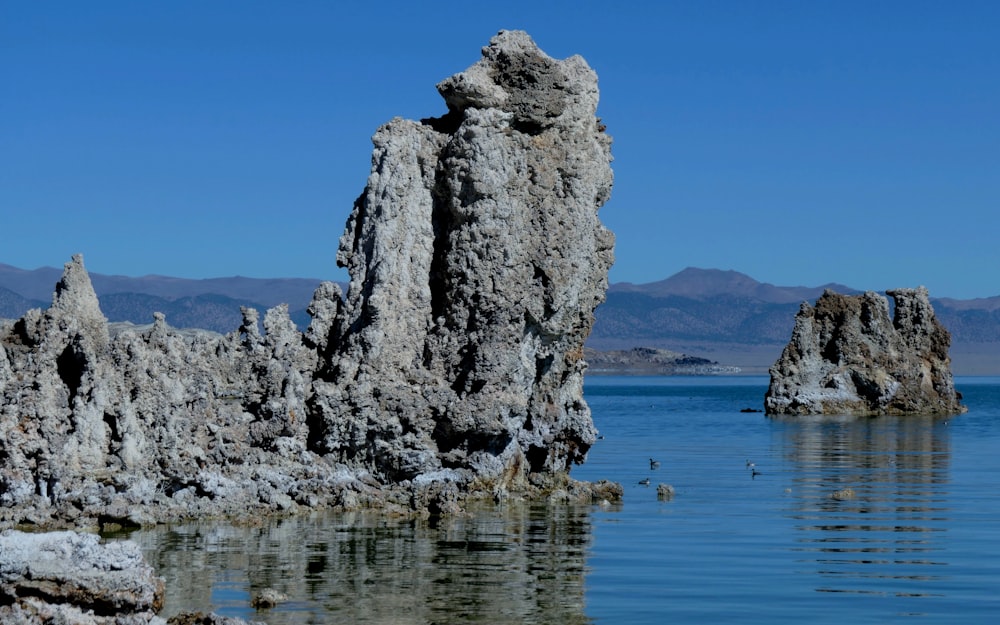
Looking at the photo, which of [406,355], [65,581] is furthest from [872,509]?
[65,581]

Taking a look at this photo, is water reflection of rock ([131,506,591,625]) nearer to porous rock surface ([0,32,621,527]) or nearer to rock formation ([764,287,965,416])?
porous rock surface ([0,32,621,527])

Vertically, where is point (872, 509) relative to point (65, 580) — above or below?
below

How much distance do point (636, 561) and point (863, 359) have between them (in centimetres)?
6967

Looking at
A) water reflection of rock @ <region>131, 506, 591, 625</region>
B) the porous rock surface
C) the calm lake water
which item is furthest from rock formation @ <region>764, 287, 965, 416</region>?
water reflection of rock @ <region>131, 506, 591, 625</region>

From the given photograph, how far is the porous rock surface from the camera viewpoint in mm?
28922

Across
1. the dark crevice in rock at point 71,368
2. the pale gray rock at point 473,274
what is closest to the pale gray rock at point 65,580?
the dark crevice in rock at point 71,368

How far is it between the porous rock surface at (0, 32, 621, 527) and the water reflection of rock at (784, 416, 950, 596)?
6.28 metres

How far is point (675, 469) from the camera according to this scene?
49.6 meters

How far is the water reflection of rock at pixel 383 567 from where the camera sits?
2144cm

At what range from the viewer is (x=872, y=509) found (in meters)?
36.7

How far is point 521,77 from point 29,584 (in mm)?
19299

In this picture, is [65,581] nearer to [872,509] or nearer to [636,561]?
[636,561]

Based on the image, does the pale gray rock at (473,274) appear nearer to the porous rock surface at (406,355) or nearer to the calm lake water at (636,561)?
the porous rock surface at (406,355)

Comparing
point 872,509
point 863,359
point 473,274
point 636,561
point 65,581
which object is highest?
point 473,274
